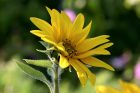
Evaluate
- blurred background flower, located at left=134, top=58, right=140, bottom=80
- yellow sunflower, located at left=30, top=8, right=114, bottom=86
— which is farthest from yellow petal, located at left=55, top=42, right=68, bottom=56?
blurred background flower, located at left=134, top=58, right=140, bottom=80

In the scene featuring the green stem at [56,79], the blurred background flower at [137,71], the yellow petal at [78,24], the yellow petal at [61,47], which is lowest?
the green stem at [56,79]

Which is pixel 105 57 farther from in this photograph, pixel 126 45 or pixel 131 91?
pixel 131 91

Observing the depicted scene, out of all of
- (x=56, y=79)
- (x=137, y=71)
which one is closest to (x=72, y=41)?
(x=56, y=79)

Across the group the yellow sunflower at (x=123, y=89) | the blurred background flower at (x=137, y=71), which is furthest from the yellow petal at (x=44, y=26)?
the blurred background flower at (x=137, y=71)

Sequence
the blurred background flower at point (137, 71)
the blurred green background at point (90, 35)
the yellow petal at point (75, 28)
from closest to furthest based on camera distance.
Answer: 1. the yellow petal at point (75, 28)
2. the blurred green background at point (90, 35)
3. the blurred background flower at point (137, 71)

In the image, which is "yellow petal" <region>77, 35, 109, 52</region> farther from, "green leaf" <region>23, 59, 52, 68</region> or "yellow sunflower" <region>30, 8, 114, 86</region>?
"green leaf" <region>23, 59, 52, 68</region>

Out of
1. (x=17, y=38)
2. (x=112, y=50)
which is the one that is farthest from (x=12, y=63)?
(x=112, y=50)

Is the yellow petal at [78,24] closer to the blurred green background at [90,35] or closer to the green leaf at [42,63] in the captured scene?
the green leaf at [42,63]
